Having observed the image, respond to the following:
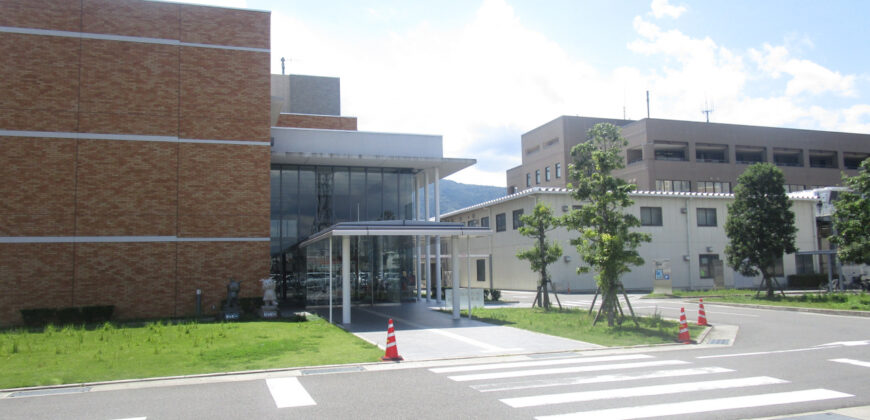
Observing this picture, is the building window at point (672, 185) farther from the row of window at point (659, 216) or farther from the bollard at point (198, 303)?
the bollard at point (198, 303)

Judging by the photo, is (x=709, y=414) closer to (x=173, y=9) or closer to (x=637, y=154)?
(x=173, y=9)

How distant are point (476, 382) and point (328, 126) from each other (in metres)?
24.4

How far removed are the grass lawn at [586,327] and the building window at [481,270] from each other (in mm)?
22564

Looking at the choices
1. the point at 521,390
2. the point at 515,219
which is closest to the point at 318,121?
the point at 515,219

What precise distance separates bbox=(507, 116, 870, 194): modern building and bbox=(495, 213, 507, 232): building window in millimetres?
14673

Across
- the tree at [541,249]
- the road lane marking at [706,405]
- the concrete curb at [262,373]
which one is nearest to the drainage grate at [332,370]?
the concrete curb at [262,373]

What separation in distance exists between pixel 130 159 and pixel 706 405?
18.8m

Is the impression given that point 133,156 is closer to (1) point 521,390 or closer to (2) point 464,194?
(1) point 521,390

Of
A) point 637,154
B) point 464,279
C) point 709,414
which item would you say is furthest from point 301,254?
point 637,154

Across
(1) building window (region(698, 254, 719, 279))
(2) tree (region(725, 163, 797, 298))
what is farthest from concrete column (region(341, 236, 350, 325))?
(1) building window (region(698, 254, 719, 279))

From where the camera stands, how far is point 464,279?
46656mm

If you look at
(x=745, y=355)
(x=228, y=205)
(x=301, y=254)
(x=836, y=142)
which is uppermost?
(x=836, y=142)

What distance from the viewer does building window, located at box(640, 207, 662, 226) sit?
3616cm

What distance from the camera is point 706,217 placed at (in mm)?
37750
